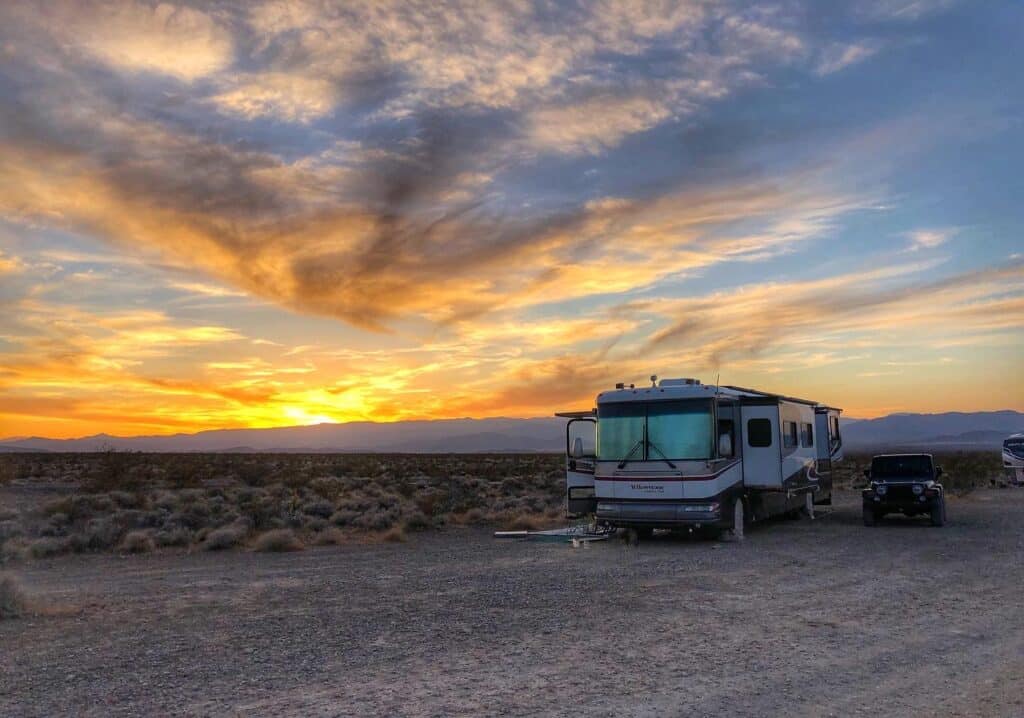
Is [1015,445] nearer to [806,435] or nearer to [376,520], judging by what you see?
[806,435]

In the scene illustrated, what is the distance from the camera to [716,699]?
20.9ft

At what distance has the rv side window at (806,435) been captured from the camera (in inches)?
795

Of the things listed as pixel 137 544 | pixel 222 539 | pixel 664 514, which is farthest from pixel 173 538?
pixel 664 514

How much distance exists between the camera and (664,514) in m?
16.3

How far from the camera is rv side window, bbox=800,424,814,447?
66.3 ft

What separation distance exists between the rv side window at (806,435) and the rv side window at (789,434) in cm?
87

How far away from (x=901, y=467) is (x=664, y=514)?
8.58m

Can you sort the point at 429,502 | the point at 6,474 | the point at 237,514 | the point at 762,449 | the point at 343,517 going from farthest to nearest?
the point at 6,474 → the point at 429,502 → the point at 237,514 → the point at 343,517 → the point at 762,449

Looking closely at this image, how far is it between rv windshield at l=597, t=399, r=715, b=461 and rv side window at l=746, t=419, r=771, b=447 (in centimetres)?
187

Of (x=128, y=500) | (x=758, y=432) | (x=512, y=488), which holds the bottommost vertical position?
(x=512, y=488)

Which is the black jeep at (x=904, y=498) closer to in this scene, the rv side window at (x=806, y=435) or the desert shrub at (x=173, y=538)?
the rv side window at (x=806, y=435)

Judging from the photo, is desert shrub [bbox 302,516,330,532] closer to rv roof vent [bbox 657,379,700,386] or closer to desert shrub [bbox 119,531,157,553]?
desert shrub [bbox 119,531,157,553]

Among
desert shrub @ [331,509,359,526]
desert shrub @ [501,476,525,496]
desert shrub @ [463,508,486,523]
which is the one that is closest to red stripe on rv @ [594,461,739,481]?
desert shrub @ [463,508,486,523]

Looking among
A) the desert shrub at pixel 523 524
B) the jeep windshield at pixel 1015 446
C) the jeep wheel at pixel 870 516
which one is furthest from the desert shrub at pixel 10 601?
the jeep windshield at pixel 1015 446
